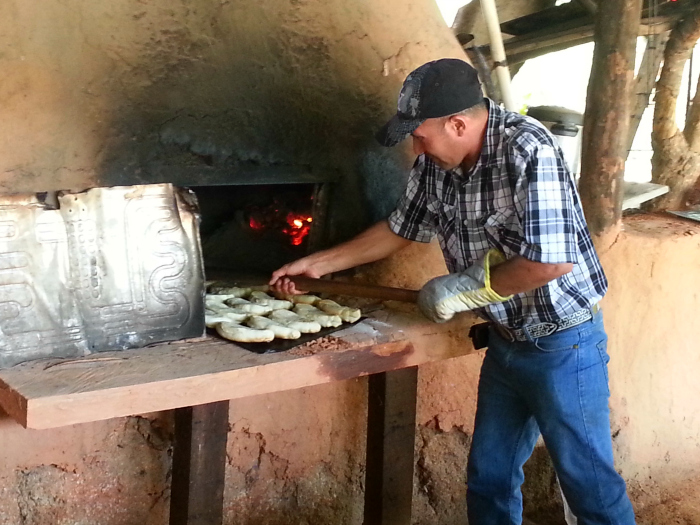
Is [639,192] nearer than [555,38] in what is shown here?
Yes

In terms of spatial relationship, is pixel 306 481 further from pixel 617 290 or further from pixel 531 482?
pixel 617 290

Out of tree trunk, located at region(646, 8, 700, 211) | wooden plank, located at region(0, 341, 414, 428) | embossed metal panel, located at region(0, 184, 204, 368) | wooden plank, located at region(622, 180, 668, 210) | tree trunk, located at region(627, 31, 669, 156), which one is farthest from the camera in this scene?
tree trunk, located at region(627, 31, 669, 156)

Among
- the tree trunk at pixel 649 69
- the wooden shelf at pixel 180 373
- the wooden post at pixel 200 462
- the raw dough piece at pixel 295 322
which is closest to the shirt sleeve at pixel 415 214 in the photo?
the wooden shelf at pixel 180 373

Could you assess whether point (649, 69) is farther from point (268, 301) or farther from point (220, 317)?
point (220, 317)

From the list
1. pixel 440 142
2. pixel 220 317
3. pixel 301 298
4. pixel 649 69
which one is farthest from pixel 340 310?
pixel 649 69

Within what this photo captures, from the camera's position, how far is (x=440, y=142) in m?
1.77

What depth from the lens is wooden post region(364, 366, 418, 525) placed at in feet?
7.29

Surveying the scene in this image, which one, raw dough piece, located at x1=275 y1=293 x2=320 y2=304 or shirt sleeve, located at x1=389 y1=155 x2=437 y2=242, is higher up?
shirt sleeve, located at x1=389 y1=155 x2=437 y2=242

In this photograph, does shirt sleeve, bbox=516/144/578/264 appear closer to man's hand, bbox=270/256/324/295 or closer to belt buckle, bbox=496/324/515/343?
belt buckle, bbox=496/324/515/343

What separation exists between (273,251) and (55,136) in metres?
1.16

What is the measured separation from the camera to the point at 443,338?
200 centimetres

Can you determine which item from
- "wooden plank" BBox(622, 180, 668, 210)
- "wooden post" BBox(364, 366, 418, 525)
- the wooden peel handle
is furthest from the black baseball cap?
"wooden plank" BBox(622, 180, 668, 210)

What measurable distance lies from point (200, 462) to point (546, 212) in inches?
44.1

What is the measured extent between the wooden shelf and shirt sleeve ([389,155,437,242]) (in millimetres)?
307
